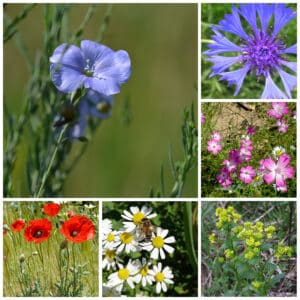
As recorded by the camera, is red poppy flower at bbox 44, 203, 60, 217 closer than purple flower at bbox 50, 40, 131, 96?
No

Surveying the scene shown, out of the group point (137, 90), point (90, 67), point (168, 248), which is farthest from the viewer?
point (137, 90)

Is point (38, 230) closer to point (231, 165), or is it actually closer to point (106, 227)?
point (106, 227)

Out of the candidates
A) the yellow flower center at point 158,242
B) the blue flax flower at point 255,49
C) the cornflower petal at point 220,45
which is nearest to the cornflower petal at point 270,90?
the blue flax flower at point 255,49

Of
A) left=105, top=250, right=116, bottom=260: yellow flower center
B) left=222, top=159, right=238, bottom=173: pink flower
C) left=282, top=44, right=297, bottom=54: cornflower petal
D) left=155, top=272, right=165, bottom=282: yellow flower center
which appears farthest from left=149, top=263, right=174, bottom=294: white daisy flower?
left=282, top=44, right=297, bottom=54: cornflower petal

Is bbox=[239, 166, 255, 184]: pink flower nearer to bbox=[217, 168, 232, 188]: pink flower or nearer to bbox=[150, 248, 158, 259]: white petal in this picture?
bbox=[217, 168, 232, 188]: pink flower

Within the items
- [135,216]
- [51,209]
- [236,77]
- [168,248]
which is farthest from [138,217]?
[236,77]

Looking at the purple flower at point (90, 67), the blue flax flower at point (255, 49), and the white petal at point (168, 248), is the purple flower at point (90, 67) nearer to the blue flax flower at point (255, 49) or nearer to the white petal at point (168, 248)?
the blue flax flower at point (255, 49)
